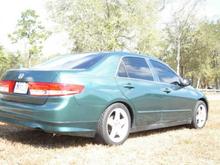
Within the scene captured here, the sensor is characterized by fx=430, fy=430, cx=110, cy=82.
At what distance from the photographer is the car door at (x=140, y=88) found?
6.59 m

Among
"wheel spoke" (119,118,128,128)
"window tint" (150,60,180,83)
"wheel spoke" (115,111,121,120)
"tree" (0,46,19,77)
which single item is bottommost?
"tree" (0,46,19,77)

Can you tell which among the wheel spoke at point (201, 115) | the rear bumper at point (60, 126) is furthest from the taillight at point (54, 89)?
the wheel spoke at point (201, 115)

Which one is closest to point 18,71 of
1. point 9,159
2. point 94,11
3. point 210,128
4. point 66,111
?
point 66,111

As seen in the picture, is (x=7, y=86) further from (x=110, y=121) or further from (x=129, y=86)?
(x=129, y=86)

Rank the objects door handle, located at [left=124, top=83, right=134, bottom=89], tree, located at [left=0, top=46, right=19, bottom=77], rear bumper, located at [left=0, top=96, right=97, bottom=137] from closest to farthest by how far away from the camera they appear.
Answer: rear bumper, located at [left=0, top=96, right=97, bottom=137]
door handle, located at [left=124, top=83, right=134, bottom=89]
tree, located at [left=0, top=46, right=19, bottom=77]

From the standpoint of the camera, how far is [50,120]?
5.70 metres

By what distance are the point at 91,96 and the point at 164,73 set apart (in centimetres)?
225

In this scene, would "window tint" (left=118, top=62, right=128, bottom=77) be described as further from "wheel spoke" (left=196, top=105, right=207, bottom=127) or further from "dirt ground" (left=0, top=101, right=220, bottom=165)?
"wheel spoke" (left=196, top=105, right=207, bottom=127)

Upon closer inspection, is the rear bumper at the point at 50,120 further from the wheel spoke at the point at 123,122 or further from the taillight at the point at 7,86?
the wheel spoke at the point at 123,122

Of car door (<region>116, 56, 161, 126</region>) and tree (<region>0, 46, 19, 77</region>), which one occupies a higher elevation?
car door (<region>116, 56, 161, 126</region>)

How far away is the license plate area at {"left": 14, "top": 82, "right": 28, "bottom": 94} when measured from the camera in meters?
6.03

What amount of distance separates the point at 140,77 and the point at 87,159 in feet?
7.03

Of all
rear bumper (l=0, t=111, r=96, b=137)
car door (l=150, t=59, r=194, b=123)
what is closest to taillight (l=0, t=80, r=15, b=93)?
rear bumper (l=0, t=111, r=96, b=137)

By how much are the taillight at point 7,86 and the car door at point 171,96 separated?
245 centimetres
